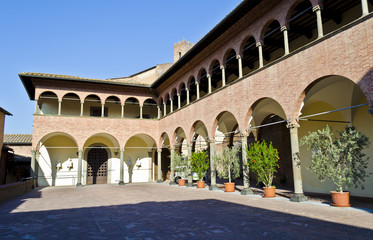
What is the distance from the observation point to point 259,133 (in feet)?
56.2

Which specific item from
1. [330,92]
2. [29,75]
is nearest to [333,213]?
[330,92]

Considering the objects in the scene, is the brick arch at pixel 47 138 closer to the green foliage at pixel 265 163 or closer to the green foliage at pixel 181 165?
the green foliage at pixel 181 165

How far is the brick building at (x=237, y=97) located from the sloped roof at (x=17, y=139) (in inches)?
185

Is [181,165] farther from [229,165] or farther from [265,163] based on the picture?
[265,163]

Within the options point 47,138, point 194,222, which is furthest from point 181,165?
point 194,222

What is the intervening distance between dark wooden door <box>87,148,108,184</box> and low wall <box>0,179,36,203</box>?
5508 millimetres

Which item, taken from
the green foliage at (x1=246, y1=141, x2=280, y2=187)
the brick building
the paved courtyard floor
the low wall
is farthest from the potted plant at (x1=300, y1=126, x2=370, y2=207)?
the low wall

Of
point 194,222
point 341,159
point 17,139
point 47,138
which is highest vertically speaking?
point 17,139

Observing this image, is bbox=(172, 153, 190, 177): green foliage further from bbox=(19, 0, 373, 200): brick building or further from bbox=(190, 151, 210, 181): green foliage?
bbox=(190, 151, 210, 181): green foliage

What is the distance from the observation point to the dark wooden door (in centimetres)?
2264

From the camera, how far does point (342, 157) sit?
27.3 feet

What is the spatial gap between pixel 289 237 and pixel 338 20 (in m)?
9.93

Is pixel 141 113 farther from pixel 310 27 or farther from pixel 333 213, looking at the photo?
pixel 333 213

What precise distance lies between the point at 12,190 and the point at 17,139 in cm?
1451
